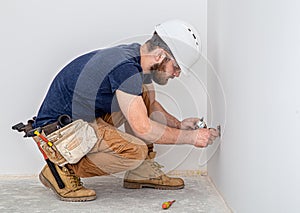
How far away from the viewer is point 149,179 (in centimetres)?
266

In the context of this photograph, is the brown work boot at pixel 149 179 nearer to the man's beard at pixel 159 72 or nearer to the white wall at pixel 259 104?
the white wall at pixel 259 104

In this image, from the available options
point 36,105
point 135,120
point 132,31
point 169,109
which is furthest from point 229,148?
point 36,105

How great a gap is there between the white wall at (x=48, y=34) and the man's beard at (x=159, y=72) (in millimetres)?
438

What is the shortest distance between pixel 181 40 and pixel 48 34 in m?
0.88

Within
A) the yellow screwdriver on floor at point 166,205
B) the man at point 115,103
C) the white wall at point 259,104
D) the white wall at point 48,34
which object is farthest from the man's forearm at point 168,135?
the white wall at point 48,34

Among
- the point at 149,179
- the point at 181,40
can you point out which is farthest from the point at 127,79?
the point at 149,179

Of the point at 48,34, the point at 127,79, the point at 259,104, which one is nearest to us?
the point at 259,104

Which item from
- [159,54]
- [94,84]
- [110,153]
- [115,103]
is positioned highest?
[159,54]

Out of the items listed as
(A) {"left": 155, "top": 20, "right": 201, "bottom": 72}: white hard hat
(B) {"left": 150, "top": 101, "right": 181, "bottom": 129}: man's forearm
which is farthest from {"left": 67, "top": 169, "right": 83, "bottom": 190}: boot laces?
(A) {"left": 155, "top": 20, "right": 201, "bottom": 72}: white hard hat

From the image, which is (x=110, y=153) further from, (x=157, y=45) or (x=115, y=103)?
(x=157, y=45)

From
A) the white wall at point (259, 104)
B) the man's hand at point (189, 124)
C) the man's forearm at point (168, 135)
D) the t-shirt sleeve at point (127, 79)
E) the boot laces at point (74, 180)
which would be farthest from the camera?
the man's hand at point (189, 124)

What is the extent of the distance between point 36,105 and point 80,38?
1.42ft

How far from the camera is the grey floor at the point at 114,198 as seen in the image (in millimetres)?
2299

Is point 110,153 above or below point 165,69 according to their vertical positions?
below
